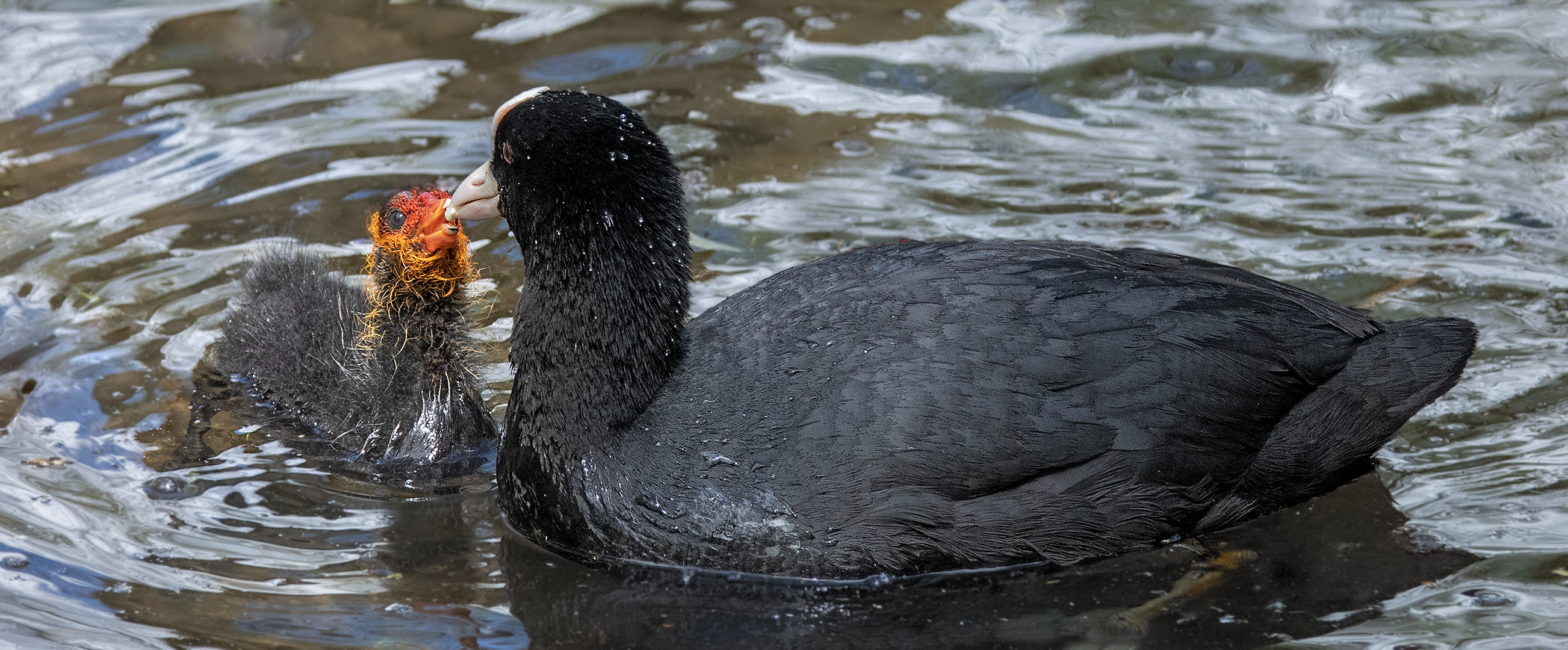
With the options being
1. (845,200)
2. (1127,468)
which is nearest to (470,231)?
(845,200)

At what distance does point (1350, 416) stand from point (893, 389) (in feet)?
4.93

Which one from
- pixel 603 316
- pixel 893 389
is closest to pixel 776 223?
pixel 603 316

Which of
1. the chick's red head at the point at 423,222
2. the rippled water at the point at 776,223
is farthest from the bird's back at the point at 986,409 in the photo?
the chick's red head at the point at 423,222

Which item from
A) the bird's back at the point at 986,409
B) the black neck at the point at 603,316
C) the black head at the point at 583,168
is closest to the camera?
the bird's back at the point at 986,409

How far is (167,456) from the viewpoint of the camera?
4902 mm

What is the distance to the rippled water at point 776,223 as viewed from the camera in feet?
13.8

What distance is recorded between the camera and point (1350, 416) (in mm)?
4398

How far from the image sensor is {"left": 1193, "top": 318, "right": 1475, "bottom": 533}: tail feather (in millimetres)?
4363

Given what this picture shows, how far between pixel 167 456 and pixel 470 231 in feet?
5.91

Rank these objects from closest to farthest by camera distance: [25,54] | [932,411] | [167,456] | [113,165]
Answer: [932,411] < [167,456] < [113,165] < [25,54]

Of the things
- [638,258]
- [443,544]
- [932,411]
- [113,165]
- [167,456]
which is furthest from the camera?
[113,165]

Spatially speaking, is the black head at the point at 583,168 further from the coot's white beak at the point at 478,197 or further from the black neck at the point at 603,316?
the coot's white beak at the point at 478,197

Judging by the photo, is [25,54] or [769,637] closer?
[769,637]

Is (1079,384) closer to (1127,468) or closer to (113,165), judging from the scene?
(1127,468)
